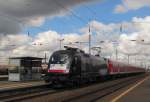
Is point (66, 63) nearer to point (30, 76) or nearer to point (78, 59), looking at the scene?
point (78, 59)

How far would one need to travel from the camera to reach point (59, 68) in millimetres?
Answer: 32312

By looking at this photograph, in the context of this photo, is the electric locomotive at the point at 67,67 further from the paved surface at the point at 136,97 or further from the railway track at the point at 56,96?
the paved surface at the point at 136,97

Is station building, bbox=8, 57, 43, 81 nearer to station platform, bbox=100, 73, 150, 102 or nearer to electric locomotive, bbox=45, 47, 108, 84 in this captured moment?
electric locomotive, bbox=45, 47, 108, 84

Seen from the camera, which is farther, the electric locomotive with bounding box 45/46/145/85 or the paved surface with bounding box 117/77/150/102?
the electric locomotive with bounding box 45/46/145/85

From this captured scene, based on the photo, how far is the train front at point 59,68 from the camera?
104 ft

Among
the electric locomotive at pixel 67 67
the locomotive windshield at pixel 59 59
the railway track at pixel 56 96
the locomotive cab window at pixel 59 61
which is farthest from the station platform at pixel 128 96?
the locomotive windshield at pixel 59 59

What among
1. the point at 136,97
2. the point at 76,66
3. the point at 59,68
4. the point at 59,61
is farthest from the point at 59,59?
the point at 136,97

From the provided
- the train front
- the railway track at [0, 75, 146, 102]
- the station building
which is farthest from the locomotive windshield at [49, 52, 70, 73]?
the station building

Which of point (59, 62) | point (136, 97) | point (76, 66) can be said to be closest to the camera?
point (136, 97)

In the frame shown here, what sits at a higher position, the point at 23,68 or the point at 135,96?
the point at 23,68

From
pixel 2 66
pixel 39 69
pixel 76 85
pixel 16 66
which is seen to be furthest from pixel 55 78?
pixel 2 66

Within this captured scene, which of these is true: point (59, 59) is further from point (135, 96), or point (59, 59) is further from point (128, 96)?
point (135, 96)

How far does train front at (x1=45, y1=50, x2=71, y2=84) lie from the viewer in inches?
1250

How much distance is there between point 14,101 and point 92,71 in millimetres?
22532
